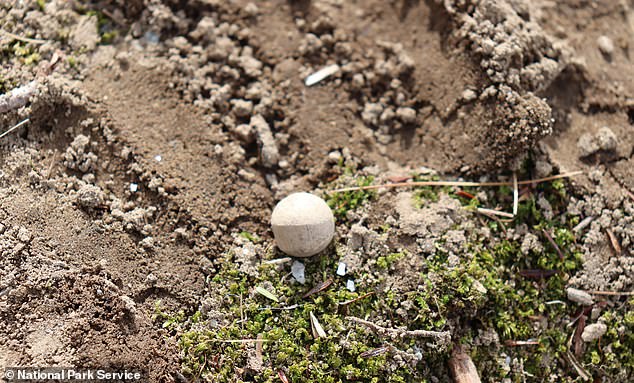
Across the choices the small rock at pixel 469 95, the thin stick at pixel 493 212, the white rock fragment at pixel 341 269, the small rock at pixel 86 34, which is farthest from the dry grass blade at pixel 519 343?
the small rock at pixel 86 34

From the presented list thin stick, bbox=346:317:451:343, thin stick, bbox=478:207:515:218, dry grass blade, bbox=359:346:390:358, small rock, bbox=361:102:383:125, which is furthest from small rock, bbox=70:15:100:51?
thin stick, bbox=478:207:515:218

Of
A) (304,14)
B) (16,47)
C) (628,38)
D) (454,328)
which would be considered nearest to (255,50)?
(304,14)

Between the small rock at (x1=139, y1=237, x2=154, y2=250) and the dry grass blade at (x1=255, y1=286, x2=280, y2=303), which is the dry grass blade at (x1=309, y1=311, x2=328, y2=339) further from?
the small rock at (x1=139, y1=237, x2=154, y2=250)

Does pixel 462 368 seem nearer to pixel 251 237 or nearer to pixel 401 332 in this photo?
pixel 401 332

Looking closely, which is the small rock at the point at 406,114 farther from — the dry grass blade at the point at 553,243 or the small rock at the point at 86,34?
the small rock at the point at 86,34

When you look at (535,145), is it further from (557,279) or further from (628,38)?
(628,38)

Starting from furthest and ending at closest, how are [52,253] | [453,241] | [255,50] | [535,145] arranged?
[255,50] → [535,145] → [453,241] → [52,253]
